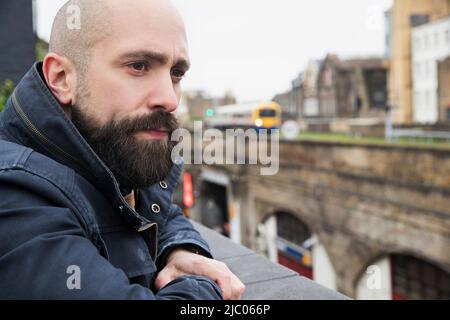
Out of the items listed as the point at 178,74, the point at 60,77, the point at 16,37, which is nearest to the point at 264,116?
the point at 16,37

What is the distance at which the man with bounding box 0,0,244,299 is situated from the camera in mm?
1255

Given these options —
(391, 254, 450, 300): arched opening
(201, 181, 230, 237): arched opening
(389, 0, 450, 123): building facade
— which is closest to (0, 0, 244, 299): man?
(391, 254, 450, 300): arched opening

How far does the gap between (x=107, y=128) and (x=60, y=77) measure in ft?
0.79

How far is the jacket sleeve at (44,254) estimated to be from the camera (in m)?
1.03

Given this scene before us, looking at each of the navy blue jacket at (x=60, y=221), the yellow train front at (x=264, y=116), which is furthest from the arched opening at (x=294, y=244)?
the navy blue jacket at (x=60, y=221)

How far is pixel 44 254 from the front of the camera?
1.05 meters

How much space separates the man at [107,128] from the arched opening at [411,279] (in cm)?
1215

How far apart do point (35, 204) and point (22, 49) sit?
4074mm

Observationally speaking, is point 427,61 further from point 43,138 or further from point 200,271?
point 43,138

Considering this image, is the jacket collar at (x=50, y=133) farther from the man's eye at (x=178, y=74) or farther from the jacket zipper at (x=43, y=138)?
the man's eye at (x=178, y=74)
